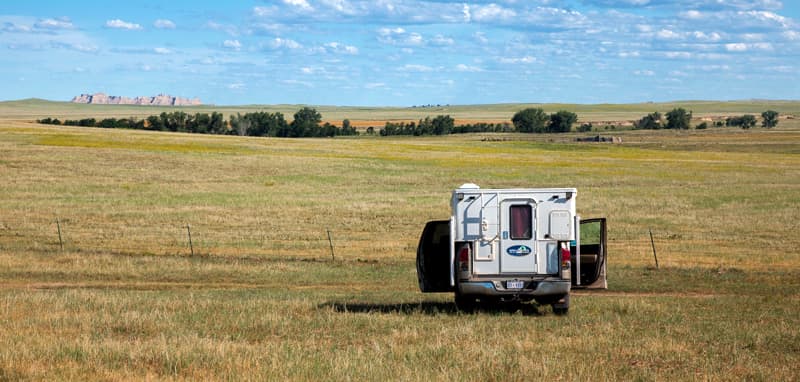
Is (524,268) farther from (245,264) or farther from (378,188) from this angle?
(378,188)

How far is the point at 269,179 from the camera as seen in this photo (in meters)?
58.0

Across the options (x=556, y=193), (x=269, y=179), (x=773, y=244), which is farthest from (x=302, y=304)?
(x=269, y=179)

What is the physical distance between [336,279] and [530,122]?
144 metres

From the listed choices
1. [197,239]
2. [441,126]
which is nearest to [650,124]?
[441,126]

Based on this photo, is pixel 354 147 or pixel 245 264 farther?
pixel 354 147

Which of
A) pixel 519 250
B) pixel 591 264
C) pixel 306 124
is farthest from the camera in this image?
pixel 306 124

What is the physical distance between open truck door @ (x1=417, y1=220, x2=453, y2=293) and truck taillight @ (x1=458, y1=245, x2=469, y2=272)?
3.62 ft

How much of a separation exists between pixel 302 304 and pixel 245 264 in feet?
31.0

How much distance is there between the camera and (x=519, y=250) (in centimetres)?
1573

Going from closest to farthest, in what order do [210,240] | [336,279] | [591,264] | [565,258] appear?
[565,258], [591,264], [336,279], [210,240]

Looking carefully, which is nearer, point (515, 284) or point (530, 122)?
point (515, 284)

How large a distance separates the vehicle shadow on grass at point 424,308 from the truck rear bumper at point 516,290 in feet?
2.65

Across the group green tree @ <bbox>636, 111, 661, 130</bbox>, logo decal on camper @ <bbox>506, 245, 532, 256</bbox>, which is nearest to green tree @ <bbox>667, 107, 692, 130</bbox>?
green tree @ <bbox>636, 111, 661, 130</bbox>

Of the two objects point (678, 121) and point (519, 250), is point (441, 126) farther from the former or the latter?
point (519, 250)
